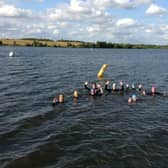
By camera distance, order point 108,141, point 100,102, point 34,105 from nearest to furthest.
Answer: point 108,141
point 34,105
point 100,102

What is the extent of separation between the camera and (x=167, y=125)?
69.6ft

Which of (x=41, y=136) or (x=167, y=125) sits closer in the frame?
(x=41, y=136)

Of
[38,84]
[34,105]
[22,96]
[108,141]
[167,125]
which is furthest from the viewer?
[38,84]

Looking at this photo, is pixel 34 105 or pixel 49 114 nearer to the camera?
pixel 49 114

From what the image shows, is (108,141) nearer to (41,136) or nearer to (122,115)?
(41,136)

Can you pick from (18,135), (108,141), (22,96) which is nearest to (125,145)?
(108,141)

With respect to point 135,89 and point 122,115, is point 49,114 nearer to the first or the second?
point 122,115

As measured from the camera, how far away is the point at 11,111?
24.5m

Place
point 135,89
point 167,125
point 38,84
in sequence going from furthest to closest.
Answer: point 38,84
point 135,89
point 167,125

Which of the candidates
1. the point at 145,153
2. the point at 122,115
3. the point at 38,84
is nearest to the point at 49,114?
the point at 122,115

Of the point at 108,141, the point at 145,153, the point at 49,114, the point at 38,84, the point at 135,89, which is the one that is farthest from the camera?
the point at 38,84

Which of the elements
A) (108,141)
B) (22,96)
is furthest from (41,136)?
(22,96)

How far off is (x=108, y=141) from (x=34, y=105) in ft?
37.2

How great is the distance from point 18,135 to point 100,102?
1187cm
